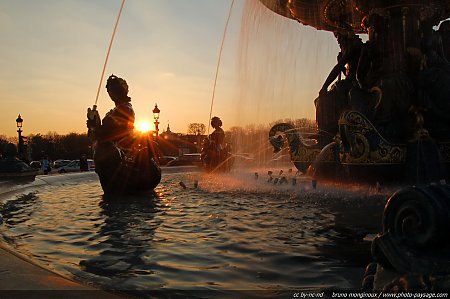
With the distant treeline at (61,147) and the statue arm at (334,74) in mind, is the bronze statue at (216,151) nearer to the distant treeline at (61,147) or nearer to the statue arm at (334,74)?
the statue arm at (334,74)

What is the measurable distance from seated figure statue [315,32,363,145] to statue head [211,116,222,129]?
6586mm

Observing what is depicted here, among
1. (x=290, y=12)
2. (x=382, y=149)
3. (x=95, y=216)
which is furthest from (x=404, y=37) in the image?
(x=95, y=216)

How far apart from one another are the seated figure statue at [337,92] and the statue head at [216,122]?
6.59 metres

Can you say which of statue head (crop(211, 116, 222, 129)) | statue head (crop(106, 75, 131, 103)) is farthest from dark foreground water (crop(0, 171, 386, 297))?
statue head (crop(211, 116, 222, 129))

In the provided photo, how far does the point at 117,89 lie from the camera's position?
987 centimetres

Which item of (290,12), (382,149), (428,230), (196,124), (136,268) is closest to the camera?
(428,230)

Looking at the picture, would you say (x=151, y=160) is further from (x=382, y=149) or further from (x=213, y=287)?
(x=213, y=287)

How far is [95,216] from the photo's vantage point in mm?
6492

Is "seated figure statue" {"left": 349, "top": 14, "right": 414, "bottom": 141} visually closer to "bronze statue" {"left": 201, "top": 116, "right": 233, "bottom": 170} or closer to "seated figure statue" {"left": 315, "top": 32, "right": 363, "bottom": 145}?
"seated figure statue" {"left": 315, "top": 32, "right": 363, "bottom": 145}

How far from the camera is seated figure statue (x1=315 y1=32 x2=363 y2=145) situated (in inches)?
468

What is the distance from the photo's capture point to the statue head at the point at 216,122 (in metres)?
18.7

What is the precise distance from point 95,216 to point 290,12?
424 inches

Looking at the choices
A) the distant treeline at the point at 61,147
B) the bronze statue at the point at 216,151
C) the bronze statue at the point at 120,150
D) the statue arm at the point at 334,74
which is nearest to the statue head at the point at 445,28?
the statue arm at the point at 334,74

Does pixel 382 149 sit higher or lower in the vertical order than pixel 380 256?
higher
